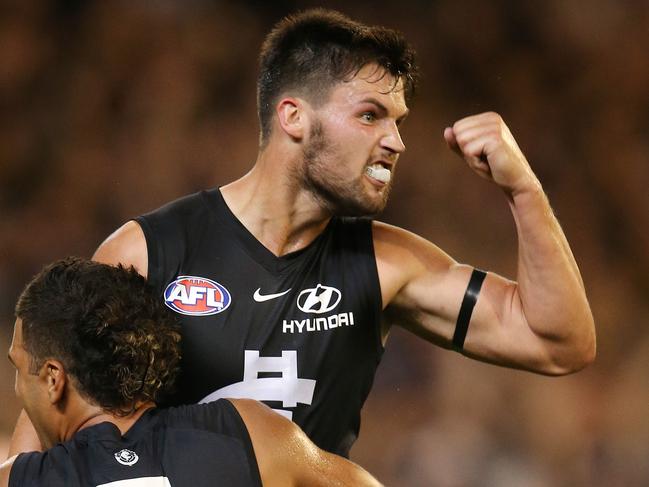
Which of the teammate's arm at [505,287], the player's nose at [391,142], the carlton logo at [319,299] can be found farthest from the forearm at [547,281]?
the carlton logo at [319,299]

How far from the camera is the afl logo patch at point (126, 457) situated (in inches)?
72.4

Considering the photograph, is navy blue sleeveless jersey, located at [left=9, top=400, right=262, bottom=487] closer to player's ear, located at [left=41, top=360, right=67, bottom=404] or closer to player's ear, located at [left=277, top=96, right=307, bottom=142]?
player's ear, located at [left=41, top=360, right=67, bottom=404]

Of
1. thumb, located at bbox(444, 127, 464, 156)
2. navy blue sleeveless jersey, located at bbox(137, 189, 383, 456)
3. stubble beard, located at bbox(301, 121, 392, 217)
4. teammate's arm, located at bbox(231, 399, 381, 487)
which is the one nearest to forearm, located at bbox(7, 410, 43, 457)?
navy blue sleeveless jersey, located at bbox(137, 189, 383, 456)

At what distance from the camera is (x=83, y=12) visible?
222 inches

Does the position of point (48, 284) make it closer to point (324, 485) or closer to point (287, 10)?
point (324, 485)

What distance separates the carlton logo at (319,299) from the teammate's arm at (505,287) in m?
0.13

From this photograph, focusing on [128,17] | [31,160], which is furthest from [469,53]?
[31,160]

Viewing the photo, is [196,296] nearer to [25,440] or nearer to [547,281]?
[25,440]

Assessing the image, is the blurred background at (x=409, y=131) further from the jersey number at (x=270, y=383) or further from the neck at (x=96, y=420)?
the neck at (x=96, y=420)

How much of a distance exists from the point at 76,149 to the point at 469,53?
2.17m

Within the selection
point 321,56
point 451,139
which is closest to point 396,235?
point 451,139

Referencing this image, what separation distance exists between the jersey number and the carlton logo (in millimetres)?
117

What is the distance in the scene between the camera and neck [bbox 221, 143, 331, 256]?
102 inches

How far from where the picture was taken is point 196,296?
97.8 inches
